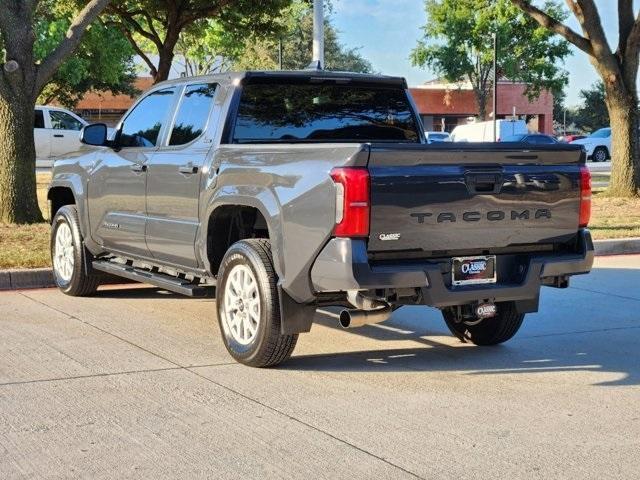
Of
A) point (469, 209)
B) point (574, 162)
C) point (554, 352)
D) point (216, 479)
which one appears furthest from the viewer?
point (554, 352)

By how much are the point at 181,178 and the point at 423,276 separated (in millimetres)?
2360

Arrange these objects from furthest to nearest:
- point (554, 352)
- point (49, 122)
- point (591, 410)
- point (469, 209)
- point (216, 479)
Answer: point (49, 122)
point (554, 352)
point (469, 209)
point (591, 410)
point (216, 479)

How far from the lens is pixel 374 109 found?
7633 millimetres

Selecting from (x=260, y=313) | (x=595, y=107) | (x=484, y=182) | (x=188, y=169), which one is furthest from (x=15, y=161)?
(x=595, y=107)

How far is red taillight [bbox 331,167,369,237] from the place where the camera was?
557 cm

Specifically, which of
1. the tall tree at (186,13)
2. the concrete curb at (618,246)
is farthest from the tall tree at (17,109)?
the concrete curb at (618,246)

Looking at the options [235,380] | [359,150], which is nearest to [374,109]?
[359,150]

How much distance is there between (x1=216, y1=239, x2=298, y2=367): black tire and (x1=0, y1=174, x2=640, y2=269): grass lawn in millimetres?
4523

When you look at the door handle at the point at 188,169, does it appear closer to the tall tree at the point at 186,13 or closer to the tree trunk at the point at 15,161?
the tree trunk at the point at 15,161

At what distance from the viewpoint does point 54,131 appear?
29.1 m

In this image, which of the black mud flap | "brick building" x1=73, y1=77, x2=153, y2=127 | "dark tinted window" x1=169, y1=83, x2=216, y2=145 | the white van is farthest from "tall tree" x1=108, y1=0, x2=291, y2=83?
"brick building" x1=73, y1=77, x2=153, y2=127

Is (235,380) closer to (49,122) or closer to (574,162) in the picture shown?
(574,162)

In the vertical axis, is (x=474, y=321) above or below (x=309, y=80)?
below

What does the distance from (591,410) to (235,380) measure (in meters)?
2.21
